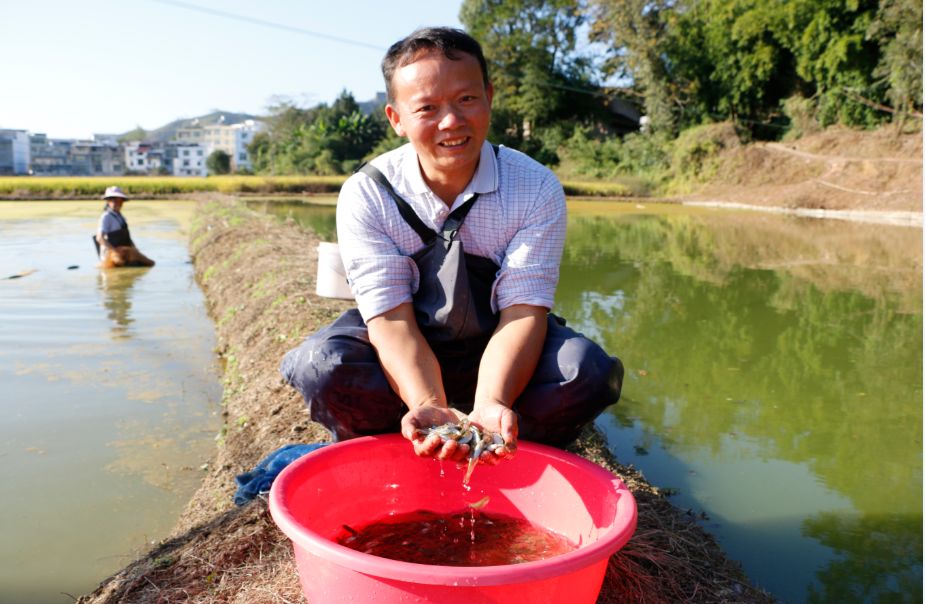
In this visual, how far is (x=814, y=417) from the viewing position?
3383 millimetres

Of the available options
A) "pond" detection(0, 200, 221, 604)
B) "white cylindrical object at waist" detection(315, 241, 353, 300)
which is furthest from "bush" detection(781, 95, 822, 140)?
"white cylindrical object at waist" detection(315, 241, 353, 300)

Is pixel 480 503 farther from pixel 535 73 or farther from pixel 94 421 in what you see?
pixel 535 73

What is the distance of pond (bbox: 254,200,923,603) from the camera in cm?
232

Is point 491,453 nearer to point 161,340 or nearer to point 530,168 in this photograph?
point 530,168

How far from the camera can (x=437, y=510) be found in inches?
69.0

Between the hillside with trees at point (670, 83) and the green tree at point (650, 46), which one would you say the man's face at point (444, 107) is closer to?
the hillside with trees at point (670, 83)

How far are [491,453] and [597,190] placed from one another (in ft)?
75.7

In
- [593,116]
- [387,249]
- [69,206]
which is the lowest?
[69,206]

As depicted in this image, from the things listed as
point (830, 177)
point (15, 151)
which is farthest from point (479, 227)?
point (15, 151)

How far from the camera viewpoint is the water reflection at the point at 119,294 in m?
5.19

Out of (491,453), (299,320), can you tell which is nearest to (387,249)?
(491,453)

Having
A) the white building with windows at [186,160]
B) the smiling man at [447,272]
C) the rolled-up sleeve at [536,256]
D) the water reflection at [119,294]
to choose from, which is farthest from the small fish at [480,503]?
the white building with windows at [186,160]

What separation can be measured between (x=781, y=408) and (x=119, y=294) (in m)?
5.33

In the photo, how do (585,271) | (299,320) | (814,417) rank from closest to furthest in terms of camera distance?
(814,417) < (299,320) < (585,271)
